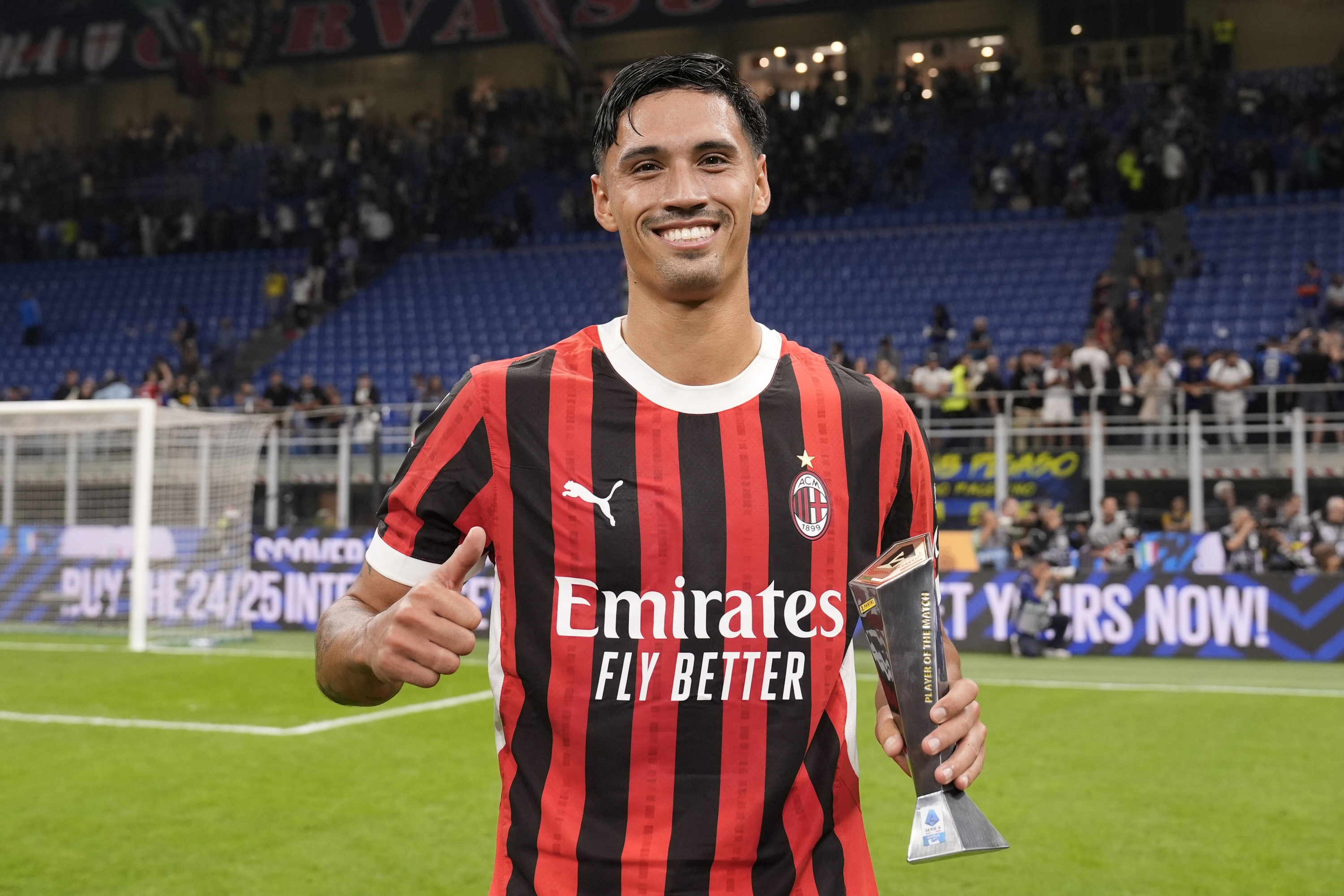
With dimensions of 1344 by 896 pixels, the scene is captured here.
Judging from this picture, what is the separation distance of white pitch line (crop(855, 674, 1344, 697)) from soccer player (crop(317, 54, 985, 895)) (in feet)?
28.1

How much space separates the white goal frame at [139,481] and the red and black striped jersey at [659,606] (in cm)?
1148

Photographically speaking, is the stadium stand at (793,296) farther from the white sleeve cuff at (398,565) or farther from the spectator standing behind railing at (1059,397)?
the white sleeve cuff at (398,565)

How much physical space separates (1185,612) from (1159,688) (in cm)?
183

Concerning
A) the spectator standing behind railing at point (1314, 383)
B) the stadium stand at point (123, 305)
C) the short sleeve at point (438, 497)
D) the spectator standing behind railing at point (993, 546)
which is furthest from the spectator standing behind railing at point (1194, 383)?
the stadium stand at point (123, 305)

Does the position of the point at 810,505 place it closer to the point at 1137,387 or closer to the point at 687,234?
the point at 687,234

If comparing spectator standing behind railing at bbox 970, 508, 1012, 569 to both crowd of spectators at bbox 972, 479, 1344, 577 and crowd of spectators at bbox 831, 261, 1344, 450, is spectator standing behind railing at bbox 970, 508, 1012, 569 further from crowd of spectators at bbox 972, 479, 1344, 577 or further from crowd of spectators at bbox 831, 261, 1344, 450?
crowd of spectators at bbox 831, 261, 1344, 450

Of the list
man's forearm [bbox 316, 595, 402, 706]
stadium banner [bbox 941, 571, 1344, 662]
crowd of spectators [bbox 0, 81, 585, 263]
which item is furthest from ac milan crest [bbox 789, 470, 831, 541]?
crowd of spectators [bbox 0, 81, 585, 263]

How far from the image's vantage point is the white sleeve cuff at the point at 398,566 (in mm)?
2191

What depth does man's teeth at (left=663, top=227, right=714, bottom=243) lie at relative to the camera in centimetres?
221

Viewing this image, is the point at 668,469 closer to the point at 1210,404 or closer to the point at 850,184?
the point at 1210,404

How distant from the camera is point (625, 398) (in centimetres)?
227

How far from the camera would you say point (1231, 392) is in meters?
14.7

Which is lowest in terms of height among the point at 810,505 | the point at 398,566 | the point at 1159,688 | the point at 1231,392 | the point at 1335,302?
the point at 1159,688

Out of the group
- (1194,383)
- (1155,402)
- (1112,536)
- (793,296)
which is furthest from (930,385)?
(793,296)
